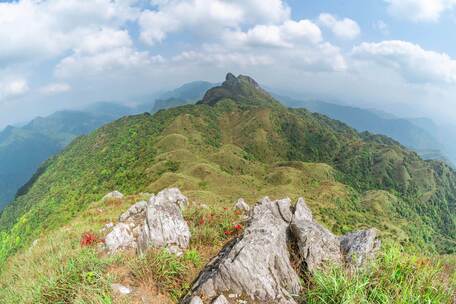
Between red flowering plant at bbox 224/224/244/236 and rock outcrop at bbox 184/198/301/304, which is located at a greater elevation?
rock outcrop at bbox 184/198/301/304

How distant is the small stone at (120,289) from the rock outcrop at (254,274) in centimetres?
191

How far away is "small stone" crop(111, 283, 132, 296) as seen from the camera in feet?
29.6

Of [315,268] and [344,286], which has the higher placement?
[344,286]

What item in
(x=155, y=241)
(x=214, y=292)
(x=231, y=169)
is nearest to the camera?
(x=214, y=292)

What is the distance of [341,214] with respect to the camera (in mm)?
123875

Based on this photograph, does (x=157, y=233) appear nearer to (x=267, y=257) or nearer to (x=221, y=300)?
(x=267, y=257)

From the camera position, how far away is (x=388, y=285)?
7.70 meters

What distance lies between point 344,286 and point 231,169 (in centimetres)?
15275

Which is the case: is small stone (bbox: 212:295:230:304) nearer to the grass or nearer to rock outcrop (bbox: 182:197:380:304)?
rock outcrop (bbox: 182:197:380:304)

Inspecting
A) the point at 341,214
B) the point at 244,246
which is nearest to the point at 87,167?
the point at 341,214

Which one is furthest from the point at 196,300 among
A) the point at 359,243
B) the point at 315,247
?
the point at 359,243

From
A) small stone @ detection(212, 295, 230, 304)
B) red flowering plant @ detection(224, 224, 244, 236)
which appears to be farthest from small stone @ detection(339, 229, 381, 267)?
red flowering plant @ detection(224, 224, 244, 236)

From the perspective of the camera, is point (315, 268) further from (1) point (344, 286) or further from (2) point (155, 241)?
(2) point (155, 241)

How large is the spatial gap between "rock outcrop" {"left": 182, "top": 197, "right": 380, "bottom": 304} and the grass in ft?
2.43
